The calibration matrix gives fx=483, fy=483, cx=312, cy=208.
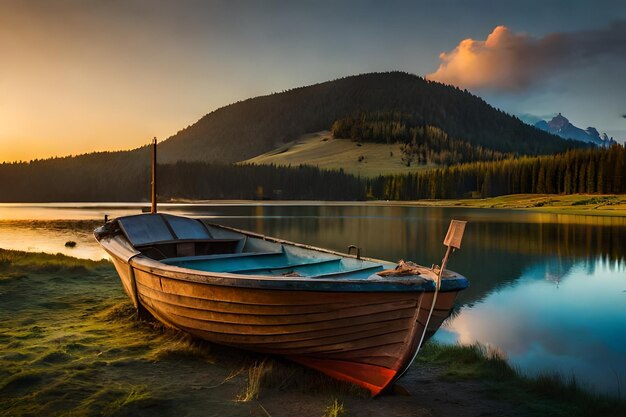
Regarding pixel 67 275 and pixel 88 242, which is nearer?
pixel 67 275

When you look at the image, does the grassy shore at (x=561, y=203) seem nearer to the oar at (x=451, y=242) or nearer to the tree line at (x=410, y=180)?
the tree line at (x=410, y=180)

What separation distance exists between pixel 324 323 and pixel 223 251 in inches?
283

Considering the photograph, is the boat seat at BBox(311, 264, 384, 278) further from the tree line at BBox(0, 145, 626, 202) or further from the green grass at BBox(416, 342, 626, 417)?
the tree line at BBox(0, 145, 626, 202)

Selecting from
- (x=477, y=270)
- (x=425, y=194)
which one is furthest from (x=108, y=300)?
(x=425, y=194)

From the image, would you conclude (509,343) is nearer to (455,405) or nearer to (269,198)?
(455,405)

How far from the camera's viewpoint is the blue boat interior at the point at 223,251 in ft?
34.1

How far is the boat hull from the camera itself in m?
6.91

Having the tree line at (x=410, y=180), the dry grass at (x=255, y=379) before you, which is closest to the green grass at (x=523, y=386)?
the dry grass at (x=255, y=379)

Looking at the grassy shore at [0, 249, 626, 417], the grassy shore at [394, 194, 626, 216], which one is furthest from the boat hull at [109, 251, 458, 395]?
the grassy shore at [394, 194, 626, 216]

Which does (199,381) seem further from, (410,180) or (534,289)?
(410,180)

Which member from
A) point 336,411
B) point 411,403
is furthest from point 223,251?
point 336,411

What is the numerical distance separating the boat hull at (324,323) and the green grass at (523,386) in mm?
2375

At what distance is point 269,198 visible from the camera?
189 metres

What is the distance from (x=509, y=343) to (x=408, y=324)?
707cm
